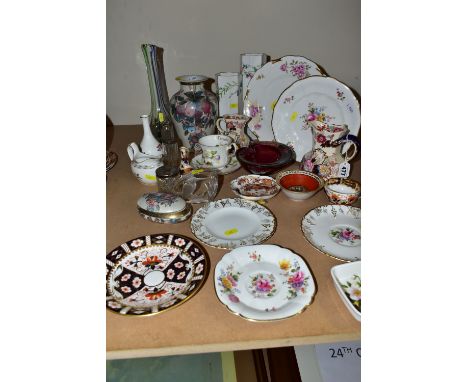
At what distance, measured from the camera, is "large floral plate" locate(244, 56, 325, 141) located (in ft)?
4.17

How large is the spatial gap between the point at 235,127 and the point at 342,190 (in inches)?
16.9

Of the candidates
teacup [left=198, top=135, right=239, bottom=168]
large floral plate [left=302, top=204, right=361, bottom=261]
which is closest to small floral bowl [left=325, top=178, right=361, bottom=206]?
large floral plate [left=302, top=204, right=361, bottom=261]

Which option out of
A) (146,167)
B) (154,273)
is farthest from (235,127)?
(154,273)

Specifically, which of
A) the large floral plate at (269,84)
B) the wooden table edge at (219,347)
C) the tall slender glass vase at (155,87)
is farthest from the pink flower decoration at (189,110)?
the wooden table edge at (219,347)

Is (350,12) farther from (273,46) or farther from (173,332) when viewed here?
(173,332)

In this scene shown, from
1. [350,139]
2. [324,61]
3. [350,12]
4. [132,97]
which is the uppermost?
[350,12]

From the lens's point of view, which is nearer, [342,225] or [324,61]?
[342,225]

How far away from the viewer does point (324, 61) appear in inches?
→ 57.2

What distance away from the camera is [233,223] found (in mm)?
914

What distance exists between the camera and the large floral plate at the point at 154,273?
0.67 m

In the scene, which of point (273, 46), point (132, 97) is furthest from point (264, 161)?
point (132, 97)

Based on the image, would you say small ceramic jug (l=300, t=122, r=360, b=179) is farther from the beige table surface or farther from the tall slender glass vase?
the tall slender glass vase

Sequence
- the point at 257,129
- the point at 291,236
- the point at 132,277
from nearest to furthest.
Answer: the point at 132,277 → the point at 291,236 → the point at 257,129

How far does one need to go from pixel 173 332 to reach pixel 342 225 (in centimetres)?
51
